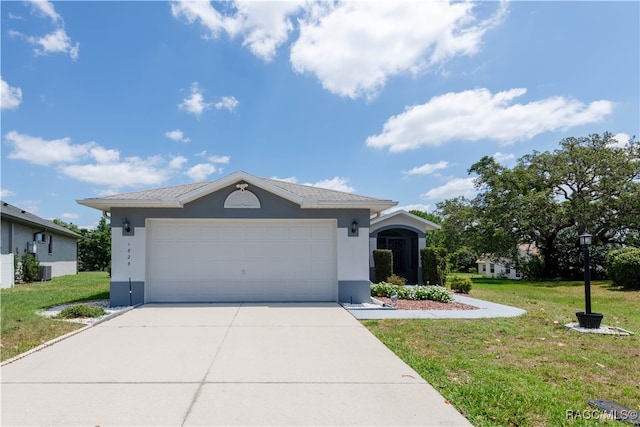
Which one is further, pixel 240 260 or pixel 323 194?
pixel 323 194

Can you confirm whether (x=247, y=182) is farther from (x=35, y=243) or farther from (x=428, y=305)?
(x=35, y=243)

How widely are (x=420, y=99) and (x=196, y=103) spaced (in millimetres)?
8580

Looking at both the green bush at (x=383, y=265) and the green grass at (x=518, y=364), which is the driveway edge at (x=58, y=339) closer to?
the green grass at (x=518, y=364)

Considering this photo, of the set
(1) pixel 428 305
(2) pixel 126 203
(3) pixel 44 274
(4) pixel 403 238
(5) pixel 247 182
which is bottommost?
(1) pixel 428 305

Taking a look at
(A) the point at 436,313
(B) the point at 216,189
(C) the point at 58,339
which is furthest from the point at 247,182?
(A) the point at 436,313

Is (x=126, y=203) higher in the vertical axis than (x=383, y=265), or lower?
higher

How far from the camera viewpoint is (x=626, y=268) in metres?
17.5

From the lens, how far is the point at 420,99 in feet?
46.4

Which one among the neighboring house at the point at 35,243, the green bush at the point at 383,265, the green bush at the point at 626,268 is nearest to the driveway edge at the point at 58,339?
the green bush at the point at 383,265

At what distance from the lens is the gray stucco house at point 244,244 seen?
10445 mm

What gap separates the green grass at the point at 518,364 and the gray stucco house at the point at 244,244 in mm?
3151

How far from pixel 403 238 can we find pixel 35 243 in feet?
66.3

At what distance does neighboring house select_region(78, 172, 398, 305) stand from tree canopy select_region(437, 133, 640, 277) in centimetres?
1943

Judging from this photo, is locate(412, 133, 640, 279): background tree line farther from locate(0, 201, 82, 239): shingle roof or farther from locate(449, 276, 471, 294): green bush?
locate(0, 201, 82, 239): shingle roof
